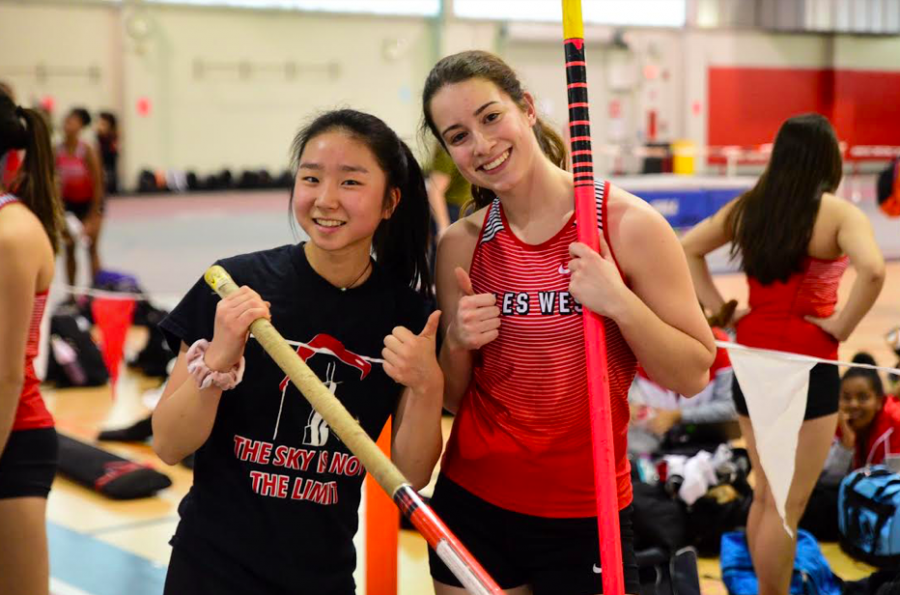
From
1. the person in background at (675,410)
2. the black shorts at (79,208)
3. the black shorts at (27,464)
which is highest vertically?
the black shorts at (27,464)

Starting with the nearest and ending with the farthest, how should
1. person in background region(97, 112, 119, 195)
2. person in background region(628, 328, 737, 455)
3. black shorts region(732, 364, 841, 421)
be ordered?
black shorts region(732, 364, 841, 421), person in background region(628, 328, 737, 455), person in background region(97, 112, 119, 195)

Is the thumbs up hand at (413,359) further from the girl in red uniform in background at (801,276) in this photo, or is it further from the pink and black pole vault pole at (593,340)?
the girl in red uniform in background at (801,276)

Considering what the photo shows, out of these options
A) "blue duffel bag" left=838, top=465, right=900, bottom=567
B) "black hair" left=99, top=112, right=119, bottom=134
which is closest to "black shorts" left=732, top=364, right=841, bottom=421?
"blue duffel bag" left=838, top=465, right=900, bottom=567

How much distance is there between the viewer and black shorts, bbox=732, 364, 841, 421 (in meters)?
3.44

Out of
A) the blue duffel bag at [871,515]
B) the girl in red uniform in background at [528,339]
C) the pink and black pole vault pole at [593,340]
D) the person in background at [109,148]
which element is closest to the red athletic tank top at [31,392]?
the girl in red uniform in background at [528,339]

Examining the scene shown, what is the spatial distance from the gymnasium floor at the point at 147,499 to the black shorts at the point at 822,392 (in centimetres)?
118

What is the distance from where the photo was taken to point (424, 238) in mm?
2301

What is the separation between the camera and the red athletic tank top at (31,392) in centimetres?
241

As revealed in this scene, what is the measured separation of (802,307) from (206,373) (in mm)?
2425

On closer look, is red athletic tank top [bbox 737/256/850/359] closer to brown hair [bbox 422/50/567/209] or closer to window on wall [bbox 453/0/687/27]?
brown hair [bbox 422/50/567/209]

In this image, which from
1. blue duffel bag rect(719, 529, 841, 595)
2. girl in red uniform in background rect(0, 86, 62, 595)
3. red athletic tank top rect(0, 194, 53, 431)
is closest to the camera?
girl in red uniform in background rect(0, 86, 62, 595)

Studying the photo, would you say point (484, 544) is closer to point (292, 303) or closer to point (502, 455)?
point (502, 455)

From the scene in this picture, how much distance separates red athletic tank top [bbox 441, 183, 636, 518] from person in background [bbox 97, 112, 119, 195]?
16.1 metres

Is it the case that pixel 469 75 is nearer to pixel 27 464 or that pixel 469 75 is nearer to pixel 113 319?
pixel 27 464
